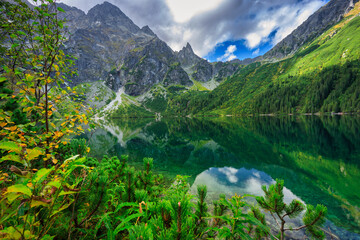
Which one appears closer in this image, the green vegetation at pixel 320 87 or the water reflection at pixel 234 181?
the water reflection at pixel 234 181

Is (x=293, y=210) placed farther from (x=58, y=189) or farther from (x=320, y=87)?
(x=320, y=87)

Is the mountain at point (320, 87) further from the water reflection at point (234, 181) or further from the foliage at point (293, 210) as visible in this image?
the foliage at point (293, 210)

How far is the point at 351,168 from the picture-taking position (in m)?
15.0

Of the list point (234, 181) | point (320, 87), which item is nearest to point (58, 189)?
point (234, 181)

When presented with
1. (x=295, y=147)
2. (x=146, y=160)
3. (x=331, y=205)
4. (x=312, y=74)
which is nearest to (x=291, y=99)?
(x=312, y=74)

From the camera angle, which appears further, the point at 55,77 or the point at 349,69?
the point at 349,69

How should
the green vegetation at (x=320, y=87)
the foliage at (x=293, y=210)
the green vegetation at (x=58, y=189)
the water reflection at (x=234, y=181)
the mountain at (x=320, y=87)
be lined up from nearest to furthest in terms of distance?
1. the green vegetation at (x=58, y=189)
2. the foliage at (x=293, y=210)
3. the water reflection at (x=234, y=181)
4. the mountain at (x=320, y=87)
5. the green vegetation at (x=320, y=87)

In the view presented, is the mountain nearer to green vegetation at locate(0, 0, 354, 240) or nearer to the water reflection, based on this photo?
the water reflection

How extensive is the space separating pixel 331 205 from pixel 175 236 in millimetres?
14543

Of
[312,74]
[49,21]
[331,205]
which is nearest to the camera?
[49,21]

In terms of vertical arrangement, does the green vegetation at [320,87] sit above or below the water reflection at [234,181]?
above

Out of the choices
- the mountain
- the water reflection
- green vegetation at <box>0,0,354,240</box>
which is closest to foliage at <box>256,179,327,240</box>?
green vegetation at <box>0,0,354,240</box>

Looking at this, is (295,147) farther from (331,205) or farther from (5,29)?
(5,29)

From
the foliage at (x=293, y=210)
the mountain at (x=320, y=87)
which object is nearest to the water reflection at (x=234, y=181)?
the foliage at (x=293, y=210)
